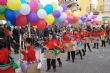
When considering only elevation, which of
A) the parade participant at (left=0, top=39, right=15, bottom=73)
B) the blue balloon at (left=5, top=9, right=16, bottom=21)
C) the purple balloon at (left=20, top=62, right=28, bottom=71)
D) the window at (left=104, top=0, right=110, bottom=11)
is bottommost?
the purple balloon at (left=20, top=62, right=28, bottom=71)

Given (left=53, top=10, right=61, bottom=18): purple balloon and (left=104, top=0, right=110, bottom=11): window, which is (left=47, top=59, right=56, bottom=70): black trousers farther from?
(left=104, top=0, right=110, bottom=11): window

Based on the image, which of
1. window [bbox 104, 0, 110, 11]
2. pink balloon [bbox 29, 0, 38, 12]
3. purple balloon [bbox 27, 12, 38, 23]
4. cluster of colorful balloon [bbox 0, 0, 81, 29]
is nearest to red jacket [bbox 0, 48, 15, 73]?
cluster of colorful balloon [bbox 0, 0, 81, 29]

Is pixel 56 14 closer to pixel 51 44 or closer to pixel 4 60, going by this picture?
pixel 51 44

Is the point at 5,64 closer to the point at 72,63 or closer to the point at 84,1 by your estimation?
the point at 72,63

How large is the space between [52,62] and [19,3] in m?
5.27

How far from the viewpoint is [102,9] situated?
205 ft

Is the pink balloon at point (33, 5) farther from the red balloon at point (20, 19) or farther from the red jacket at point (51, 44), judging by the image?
the red jacket at point (51, 44)

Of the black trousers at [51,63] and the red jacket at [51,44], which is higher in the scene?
the red jacket at [51,44]

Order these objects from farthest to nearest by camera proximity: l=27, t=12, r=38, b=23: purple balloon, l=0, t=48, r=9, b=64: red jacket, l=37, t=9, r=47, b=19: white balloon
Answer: l=37, t=9, r=47, b=19: white balloon → l=27, t=12, r=38, b=23: purple balloon → l=0, t=48, r=9, b=64: red jacket

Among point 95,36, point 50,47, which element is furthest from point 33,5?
point 95,36

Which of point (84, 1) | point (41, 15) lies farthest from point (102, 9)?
point (41, 15)

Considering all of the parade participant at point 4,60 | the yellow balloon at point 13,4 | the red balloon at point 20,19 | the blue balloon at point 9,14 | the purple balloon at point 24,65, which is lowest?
the purple balloon at point 24,65

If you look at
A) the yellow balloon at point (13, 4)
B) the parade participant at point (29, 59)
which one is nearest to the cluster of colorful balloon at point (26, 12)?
the yellow balloon at point (13, 4)

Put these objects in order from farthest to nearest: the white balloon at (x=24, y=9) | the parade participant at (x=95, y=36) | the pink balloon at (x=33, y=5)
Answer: the parade participant at (x=95, y=36), the pink balloon at (x=33, y=5), the white balloon at (x=24, y=9)
